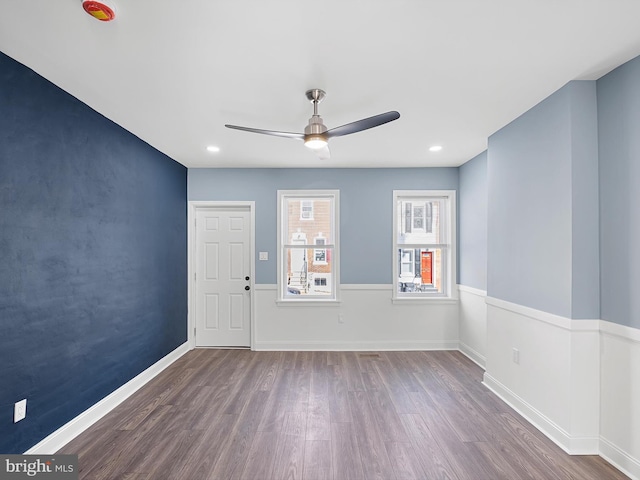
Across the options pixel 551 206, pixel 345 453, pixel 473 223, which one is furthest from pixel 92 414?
pixel 473 223

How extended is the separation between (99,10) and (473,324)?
4.62m

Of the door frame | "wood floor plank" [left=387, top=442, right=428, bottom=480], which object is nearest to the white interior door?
the door frame

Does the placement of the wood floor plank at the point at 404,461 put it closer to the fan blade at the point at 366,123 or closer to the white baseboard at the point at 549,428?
the white baseboard at the point at 549,428

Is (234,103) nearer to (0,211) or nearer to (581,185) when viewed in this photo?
(0,211)

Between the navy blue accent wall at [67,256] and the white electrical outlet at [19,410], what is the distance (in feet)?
0.09

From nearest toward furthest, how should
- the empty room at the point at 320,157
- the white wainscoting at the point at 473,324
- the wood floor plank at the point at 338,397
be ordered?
1. the empty room at the point at 320,157
2. the wood floor plank at the point at 338,397
3. the white wainscoting at the point at 473,324

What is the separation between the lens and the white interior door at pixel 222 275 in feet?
15.5

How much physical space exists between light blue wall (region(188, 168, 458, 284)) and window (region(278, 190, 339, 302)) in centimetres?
17

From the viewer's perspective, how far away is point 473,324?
422 cm

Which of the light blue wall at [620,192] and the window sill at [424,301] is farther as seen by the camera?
the window sill at [424,301]

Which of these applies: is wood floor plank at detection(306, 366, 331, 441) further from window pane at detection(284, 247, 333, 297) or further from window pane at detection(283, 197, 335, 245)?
window pane at detection(283, 197, 335, 245)

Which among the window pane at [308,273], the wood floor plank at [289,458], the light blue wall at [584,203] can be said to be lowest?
the wood floor plank at [289,458]

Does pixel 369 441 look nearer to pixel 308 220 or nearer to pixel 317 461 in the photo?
pixel 317 461

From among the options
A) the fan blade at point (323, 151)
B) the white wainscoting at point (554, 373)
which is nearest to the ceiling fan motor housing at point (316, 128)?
the fan blade at point (323, 151)
